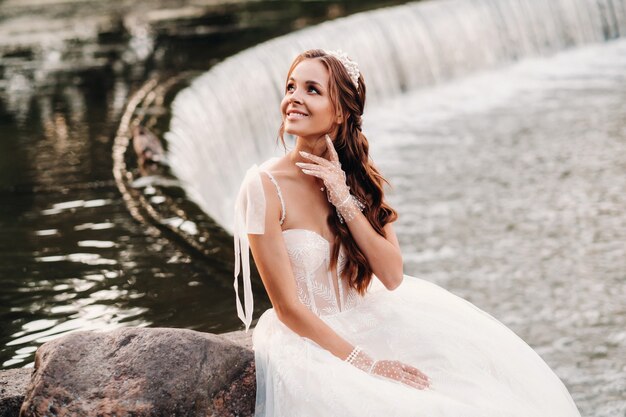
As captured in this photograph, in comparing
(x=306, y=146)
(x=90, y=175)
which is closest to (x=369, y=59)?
(x=90, y=175)

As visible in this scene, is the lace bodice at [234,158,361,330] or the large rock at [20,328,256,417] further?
the lace bodice at [234,158,361,330]

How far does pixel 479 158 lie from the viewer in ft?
35.6

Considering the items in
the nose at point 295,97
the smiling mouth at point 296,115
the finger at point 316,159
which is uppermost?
the nose at point 295,97

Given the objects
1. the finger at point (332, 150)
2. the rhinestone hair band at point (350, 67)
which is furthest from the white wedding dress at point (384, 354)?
the rhinestone hair band at point (350, 67)

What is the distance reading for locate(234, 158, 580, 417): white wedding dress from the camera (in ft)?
10.4

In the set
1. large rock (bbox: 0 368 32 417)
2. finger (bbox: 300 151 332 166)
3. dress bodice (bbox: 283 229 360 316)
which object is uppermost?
finger (bbox: 300 151 332 166)

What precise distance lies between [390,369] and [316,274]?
455 millimetres

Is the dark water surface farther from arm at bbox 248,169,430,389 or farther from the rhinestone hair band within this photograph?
the rhinestone hair band

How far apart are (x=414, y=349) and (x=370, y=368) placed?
0.65 feet

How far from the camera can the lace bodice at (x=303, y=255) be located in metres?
3.47

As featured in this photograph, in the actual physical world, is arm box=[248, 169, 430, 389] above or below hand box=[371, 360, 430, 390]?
above

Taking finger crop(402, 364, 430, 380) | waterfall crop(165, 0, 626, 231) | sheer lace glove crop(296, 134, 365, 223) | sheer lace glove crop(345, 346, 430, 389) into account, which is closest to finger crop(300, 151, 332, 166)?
sheer lace glove crop(296, 134, 365, 223)

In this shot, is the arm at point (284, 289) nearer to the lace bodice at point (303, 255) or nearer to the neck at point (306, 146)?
the lace bodice at point (303, 255)

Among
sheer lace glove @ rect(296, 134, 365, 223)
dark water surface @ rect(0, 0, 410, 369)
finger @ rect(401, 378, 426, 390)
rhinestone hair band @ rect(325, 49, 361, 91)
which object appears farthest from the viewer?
dark water surface @ rect(0, 0, 410, 369)
